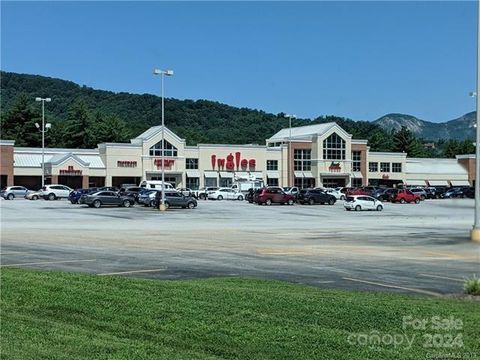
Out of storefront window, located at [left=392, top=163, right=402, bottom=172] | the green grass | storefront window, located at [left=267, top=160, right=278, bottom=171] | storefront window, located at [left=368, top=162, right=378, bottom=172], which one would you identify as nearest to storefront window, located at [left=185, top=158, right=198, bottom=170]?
storefront window, located at [left=267, top=160, right=278, bottom=171]

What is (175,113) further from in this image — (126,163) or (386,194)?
(386,194)

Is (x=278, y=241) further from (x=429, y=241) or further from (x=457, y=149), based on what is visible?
(x=457, y=149)

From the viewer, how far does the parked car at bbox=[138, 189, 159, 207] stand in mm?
56375

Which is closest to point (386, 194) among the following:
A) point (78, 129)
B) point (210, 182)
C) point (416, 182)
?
point (210, 182)

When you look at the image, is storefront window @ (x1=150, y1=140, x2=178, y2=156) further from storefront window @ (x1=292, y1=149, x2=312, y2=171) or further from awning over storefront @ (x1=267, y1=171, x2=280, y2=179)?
storefront window @ (x1=292, y1=149, x2=312, y2=171)

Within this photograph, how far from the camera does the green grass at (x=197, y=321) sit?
635 cm

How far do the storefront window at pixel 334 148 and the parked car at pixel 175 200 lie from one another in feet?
160

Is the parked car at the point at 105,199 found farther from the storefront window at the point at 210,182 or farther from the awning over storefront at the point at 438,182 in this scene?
the awning over storefront at the point at 438,182

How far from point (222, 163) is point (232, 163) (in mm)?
1565

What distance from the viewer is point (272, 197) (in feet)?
212

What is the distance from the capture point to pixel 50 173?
83812 mm

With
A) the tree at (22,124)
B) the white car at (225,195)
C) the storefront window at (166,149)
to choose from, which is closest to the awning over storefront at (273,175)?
the storefront window at (166,149)

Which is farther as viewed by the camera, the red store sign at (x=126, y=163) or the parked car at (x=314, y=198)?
the red store sign at (x=126, y=163)

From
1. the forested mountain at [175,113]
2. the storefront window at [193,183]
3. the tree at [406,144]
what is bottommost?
the storefront window at [193,183]
